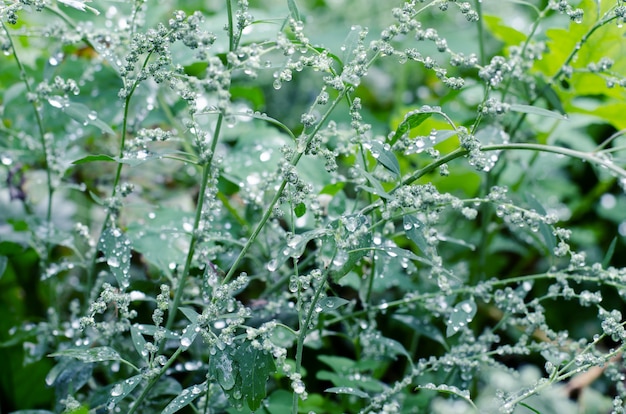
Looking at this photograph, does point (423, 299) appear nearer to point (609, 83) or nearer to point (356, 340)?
point (356, 340)

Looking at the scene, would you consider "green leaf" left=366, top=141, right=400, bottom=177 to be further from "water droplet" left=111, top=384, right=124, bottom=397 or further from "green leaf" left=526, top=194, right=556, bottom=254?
"water droplet" left=111, top=384, right=124, bottom=397

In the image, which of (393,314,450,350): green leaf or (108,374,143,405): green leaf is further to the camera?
(393,314,450,350): green leaf

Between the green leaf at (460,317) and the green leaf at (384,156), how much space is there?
25 cm

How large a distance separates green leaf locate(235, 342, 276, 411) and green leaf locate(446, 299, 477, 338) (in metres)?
0.28

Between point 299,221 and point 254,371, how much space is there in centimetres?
53

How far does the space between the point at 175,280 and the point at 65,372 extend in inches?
9.4

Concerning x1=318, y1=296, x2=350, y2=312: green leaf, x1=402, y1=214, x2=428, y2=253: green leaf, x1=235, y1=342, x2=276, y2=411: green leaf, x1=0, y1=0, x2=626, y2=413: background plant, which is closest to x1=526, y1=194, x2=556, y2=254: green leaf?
x1=0, y1=0, x2=626, y2=413: background plant

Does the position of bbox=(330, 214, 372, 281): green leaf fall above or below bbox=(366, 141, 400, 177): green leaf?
below

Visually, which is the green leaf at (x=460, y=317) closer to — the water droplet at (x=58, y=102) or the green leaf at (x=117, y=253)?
the green leaf at (x=117, y=253)

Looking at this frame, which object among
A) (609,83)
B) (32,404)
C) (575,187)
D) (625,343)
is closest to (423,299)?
(625,343)

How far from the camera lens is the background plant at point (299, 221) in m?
0.92

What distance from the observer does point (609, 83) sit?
1.08 m

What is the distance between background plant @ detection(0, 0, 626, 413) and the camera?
3.01 feet

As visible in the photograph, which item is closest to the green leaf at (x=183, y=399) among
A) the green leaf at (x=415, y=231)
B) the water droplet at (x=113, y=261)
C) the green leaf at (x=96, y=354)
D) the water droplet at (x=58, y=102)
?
the green leaf at (x=96, y=354)
